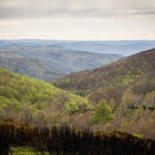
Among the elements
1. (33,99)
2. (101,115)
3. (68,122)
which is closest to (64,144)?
(68,122)

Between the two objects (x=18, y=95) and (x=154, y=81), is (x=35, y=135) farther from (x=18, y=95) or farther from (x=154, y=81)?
(x=154, y=81)

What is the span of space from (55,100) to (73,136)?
308 ft

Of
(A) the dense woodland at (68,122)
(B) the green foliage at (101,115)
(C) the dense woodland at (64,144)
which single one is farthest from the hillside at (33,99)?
(C) the dense woodland at (64,144)

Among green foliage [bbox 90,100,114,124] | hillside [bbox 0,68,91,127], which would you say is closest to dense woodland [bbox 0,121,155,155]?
green foliage [bbox 90,100,114,124]

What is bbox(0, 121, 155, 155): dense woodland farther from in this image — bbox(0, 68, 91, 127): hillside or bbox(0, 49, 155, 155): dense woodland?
bbox(0, 68, 91, 127): hillside

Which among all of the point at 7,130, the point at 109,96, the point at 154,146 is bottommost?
the point at 109,96

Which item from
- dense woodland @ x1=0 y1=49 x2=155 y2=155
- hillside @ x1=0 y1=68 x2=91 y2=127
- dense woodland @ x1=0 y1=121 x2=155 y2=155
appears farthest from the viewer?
hillside @ x1=0 y1=68 x2=91 y2=127

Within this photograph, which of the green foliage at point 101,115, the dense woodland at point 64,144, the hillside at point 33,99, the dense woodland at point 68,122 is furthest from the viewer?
the hillside at point 33,99

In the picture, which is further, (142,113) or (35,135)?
Answer: (142,113)

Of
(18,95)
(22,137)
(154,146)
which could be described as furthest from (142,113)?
(22,137)

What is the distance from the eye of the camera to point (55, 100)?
378ft

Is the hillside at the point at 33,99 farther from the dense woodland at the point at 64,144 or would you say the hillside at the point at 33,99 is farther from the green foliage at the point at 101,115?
the dense woodland at the point at 64,144

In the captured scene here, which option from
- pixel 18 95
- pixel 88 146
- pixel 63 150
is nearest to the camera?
pixel 63 150

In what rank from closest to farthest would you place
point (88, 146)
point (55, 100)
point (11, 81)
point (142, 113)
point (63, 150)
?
point (63, 150)
point (88, 146)
point (142, 113)
point (55, 100)
point (11, 81)
